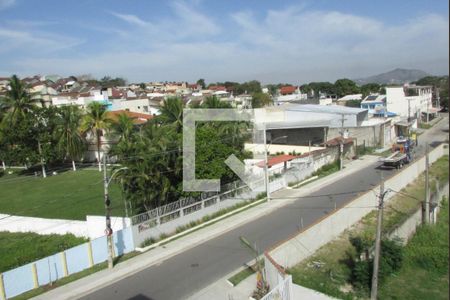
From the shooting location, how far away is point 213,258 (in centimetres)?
1756

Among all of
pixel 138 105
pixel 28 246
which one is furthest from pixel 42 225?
pixel 138 105

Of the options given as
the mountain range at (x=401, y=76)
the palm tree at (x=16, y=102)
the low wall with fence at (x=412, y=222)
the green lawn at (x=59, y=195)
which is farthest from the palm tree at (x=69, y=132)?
the low wall with fence at (x=412, y=222)

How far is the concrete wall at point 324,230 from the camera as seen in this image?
1518cm

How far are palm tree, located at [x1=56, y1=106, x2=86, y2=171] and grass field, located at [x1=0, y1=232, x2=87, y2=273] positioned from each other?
62.2 ft

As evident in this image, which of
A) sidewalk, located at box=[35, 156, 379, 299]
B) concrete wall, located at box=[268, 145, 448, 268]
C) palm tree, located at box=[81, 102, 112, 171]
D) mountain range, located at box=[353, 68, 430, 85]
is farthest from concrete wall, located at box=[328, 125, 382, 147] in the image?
palm tree, located at box=[81, 102, 112, 171]

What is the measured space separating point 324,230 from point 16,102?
34.8 metres

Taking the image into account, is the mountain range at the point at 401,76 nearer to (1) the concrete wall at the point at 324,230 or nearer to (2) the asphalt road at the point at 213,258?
(2) the asphalt road at the point at 213,258

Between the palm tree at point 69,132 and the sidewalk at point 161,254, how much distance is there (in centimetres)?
2216

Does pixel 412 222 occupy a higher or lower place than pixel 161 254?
higher

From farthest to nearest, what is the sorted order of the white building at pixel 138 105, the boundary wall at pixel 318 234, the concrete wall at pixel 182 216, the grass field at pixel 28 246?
the white building at pixel 138 105 → the concrete wall at pixel 182 216 → the grass field at pixel 28 246 → the boundary wall at pixel 318 234

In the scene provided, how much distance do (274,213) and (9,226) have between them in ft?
48.7

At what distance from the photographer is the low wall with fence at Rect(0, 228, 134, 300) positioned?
1495cm

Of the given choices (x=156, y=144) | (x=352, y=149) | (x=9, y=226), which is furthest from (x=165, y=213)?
(x=352, y=149)

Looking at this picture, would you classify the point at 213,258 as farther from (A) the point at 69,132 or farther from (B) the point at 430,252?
(A) the point at 69,132
